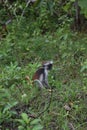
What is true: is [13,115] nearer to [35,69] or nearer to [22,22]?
[35,69]

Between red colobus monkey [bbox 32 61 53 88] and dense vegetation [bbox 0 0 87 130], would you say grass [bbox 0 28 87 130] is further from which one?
red colobus monkey [bbox 32 61 53 88]

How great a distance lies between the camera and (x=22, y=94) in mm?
5016

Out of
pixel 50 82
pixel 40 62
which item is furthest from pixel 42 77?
pixel 40 62

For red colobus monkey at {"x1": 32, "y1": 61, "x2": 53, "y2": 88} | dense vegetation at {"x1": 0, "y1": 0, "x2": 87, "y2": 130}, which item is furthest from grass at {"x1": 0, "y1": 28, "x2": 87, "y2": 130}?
red colobus monkey at {"x1": 32, "y1": 61, "x2": 53, "y2": 88}

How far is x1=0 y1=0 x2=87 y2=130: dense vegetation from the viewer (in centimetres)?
445

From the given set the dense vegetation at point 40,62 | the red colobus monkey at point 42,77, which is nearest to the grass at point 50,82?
the dense vegetation at point 40,62

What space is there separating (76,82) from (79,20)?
2.61 meters

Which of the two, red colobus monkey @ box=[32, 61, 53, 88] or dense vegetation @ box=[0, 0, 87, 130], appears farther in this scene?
red colobus monkey @ box=[32, 61, 53, 88]

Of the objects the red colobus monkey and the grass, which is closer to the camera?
the grass

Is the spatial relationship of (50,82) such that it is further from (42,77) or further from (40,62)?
(40,62)

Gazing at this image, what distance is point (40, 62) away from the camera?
20.6 feet

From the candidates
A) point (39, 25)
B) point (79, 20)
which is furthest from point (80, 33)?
point (39, 25)

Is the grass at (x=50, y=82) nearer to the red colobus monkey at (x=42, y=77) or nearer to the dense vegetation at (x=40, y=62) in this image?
the dense vegetation at (x=40, y=62)

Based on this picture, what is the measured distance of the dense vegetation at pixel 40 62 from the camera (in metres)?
4.45
